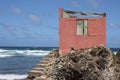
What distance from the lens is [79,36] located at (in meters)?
9.70

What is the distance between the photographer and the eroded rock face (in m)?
8.62

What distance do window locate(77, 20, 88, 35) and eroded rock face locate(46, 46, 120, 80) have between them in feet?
2.61

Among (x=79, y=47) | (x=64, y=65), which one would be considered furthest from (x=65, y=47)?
(x=64, y=65)

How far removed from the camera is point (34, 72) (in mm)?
11469

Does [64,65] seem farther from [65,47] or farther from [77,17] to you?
[77,17]

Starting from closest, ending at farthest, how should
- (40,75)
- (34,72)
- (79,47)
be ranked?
(79,47)
(40,75)
(34,72)

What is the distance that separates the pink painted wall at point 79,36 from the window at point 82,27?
0.09 meters

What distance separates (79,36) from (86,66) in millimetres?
1359

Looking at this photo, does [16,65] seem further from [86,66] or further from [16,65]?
[86,66]

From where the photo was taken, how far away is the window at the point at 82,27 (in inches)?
383

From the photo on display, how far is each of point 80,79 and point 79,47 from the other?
3.81ft

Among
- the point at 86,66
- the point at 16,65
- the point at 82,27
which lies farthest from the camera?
the point at 16,65

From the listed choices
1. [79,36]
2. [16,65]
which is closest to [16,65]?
[16,65]

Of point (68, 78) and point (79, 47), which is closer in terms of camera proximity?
point (68, 78)
